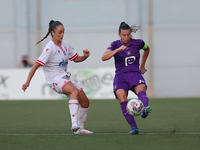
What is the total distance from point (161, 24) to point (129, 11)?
1.29 metres

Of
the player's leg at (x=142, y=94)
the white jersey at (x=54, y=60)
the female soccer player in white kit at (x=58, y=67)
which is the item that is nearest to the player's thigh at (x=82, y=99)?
the female soccer player in white kit at (x=58, y=67)

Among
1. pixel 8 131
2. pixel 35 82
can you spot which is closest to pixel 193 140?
pixel 8 131

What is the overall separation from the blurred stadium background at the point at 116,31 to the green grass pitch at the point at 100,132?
19.4 feet

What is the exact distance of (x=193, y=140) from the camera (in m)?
4.46

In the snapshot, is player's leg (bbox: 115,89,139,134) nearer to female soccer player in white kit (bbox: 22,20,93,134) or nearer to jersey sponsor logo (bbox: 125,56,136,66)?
jersey sponsor logo (bbox: 125,56,136,66)

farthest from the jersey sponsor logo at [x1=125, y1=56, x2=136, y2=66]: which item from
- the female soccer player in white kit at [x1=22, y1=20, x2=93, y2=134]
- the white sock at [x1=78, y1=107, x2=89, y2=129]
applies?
the white sock at [x1=78, y1=107, x2=89, y2=129]

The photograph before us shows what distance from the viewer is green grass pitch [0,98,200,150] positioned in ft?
13.8

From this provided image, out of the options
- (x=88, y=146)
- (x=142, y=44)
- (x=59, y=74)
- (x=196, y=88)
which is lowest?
(x=196, y=88)

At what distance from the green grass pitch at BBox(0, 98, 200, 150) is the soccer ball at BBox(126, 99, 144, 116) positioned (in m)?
0.31

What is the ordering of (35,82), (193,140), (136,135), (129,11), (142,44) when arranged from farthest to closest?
(129,11) < (35,82) < (142,44) < (136,135) < (193,140)

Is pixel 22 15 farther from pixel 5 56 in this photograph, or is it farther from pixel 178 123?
pixel 178 123

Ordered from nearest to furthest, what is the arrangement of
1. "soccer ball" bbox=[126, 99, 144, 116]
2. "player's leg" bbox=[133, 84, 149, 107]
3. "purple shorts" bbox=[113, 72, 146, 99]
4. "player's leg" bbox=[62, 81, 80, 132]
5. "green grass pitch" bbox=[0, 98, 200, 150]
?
"green grass pitch" bbox=[0, 98, 200, 150]
"soccer ball" bbox=[126, 99, 144, 116]
"player's leg" bbox=[133, 84, 149, 107]
"player's leg" bbox=[62, 81, 80, 132]
"purple shorts" bbox=[113, 72, 146, 99]

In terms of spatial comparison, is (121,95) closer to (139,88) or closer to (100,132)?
(139,88)

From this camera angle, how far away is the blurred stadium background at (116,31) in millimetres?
13922
